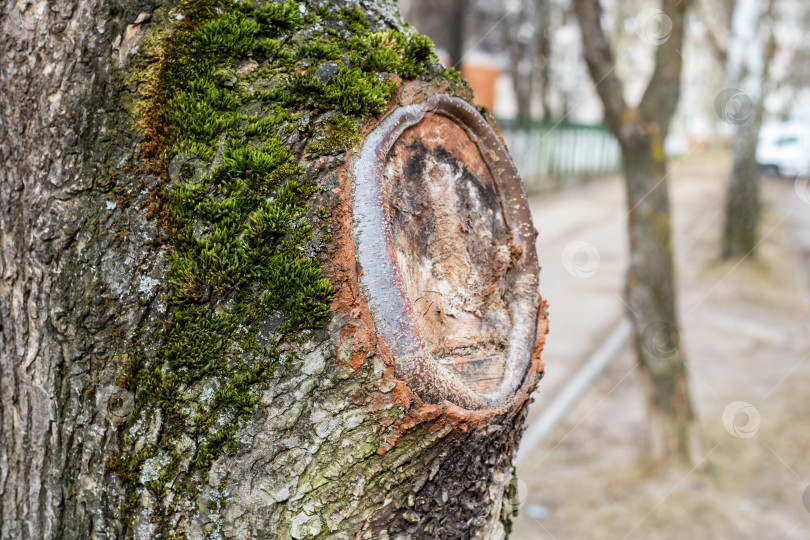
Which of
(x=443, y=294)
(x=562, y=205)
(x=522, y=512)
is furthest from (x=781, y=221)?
(x=443, y=294)

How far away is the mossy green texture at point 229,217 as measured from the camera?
3.88 ft

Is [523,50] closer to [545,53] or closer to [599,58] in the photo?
[545,53]

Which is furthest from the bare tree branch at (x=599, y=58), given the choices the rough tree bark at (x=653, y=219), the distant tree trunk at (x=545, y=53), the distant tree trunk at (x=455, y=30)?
the distant tree trunk at (x=545, y=53)

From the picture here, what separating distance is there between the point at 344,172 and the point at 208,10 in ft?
1.44

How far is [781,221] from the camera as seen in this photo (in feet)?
48.9

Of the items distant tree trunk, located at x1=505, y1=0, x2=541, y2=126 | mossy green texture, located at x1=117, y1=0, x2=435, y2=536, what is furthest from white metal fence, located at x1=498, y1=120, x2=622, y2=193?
mossy green texture, located at x1=117, y1=0, x2=435, y2=536

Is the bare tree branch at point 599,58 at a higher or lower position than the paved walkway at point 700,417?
higher

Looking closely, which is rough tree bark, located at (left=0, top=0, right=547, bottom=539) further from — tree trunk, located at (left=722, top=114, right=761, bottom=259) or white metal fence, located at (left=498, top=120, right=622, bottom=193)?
white metal fence, located at (left=498, top=120, right=622, bottom=193)

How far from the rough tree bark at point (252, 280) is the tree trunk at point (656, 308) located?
145 inches

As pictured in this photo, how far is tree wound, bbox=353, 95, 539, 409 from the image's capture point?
1.17m

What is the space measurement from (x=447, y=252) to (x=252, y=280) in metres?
0.39

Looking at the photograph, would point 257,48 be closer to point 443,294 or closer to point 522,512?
point 443,294

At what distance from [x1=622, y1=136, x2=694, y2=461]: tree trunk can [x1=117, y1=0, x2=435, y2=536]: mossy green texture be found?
3.90m

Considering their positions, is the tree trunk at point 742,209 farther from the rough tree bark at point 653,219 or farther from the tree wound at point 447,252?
the tree wound at point 447,252
